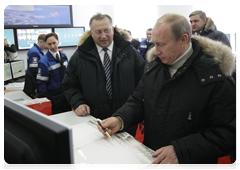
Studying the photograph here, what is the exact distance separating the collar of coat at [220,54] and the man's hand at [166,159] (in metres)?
0.48

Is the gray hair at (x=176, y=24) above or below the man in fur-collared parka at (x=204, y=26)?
below

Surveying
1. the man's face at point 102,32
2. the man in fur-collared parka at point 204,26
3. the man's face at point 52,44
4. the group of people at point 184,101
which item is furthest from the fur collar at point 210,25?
the man's face at point 52,44

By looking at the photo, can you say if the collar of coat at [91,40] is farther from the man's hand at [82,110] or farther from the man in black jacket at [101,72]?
the man's hand at [82,110]

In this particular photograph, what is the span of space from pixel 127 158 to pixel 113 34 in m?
1.29

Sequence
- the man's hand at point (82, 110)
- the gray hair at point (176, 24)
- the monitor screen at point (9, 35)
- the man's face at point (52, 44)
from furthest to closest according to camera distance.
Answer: the monitor screen at point (9, 35) < the man's face at point (52, 44) < the man's hand at point (82, 110) < the gray hair at point (176, 24)

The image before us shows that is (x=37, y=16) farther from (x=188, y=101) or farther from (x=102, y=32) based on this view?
(x=188, y=101)

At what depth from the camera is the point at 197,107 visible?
1039mm

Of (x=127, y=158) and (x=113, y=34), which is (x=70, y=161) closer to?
(x=127, y=158)

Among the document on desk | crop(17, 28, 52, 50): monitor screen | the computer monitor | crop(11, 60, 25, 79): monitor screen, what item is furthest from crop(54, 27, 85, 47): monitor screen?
the computer monitor

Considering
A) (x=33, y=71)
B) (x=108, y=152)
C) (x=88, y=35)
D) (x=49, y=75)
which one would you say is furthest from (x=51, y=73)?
(x=108, y=152)

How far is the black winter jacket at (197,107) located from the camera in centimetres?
Answer: 96

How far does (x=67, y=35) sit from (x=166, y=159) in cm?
698

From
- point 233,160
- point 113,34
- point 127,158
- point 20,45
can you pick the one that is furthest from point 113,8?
point 127,158

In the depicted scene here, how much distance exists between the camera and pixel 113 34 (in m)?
1.96
